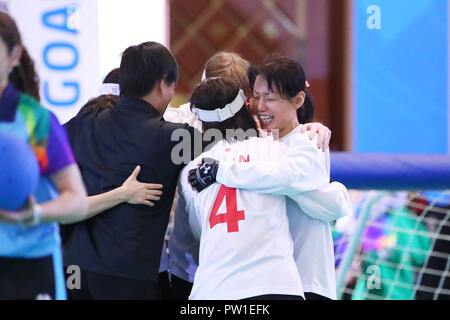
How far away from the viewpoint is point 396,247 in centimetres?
358

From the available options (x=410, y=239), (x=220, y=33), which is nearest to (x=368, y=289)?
(x=410, y=239)

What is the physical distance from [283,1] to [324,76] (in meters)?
0.48

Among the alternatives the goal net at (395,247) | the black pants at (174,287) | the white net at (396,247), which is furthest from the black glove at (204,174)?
the white net at (396,247)

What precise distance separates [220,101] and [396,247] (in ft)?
5.99

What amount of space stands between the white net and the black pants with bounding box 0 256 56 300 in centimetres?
186

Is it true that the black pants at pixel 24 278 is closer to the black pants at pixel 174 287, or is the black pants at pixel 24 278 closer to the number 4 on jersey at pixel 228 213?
the number 4 on jersey at pixel 228 213

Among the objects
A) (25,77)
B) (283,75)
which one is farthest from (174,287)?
(25,77)

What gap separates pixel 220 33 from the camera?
4.52 metres

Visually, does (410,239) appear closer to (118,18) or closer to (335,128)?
(335,128)

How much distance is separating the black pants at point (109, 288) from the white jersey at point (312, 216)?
12.7 inches

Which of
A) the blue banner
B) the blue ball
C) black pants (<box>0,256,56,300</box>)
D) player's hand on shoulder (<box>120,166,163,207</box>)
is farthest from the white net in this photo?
the blue ball

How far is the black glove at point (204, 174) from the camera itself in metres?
1.96

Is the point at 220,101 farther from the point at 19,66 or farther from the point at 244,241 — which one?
the point at 19,66

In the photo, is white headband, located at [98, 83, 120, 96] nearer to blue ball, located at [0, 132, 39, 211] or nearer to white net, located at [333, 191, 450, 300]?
blue ball, located at [0, 132, 39, 211]
